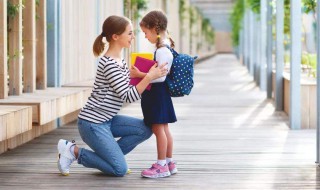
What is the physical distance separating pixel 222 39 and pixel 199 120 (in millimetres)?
68390

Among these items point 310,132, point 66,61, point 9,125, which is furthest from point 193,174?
point 66,61

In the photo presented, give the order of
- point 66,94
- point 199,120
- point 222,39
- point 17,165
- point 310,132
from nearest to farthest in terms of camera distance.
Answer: point 17,165 → point 66,94 → point 310,132 → point 199,120 → point 222,39

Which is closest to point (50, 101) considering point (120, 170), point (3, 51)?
point (3, 51)

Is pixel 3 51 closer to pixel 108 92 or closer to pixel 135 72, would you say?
pixel 108 92

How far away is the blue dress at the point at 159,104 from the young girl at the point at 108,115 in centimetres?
17

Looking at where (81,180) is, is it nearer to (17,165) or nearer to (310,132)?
(17,165)

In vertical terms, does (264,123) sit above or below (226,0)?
below

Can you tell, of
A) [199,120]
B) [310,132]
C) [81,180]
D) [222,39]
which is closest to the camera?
[81,180]

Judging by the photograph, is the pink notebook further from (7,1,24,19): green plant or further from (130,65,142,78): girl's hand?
(7,1,24,19): green plant

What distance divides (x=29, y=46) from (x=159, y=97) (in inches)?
102

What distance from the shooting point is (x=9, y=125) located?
18.6ft

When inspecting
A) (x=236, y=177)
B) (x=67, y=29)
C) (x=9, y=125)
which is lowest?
(x=236, y=177)

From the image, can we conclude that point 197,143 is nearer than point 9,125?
No

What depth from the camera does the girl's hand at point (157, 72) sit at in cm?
536
